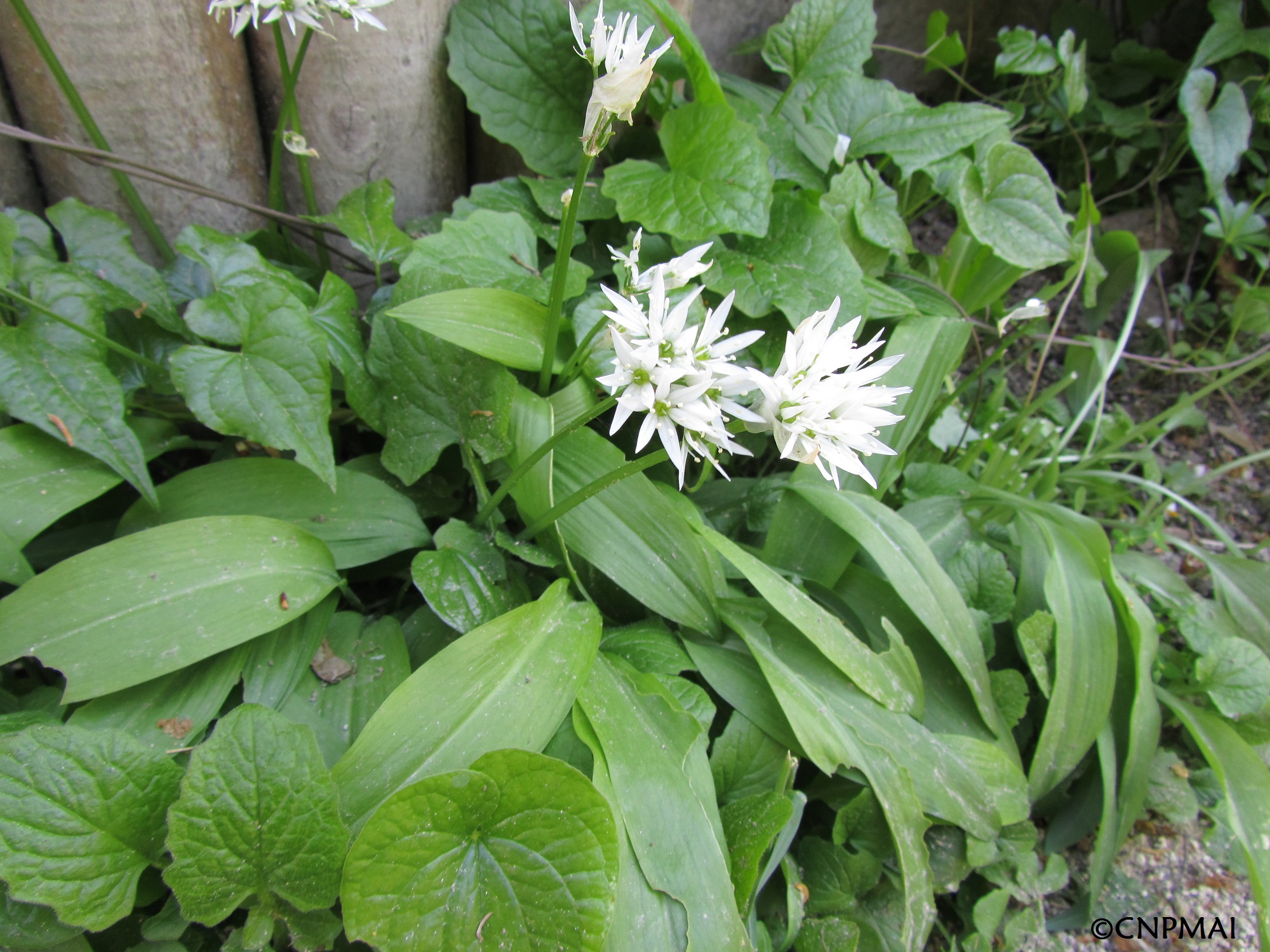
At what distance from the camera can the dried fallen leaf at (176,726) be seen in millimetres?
1102

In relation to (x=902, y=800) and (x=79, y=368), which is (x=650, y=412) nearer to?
(x=902, y=800)

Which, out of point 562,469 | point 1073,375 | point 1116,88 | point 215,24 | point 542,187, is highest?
point 1116,88

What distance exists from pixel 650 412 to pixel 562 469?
1.68 ft

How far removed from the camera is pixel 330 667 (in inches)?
49.3

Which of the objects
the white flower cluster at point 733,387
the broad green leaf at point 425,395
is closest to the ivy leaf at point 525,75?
the broad green leaf at point 425,395

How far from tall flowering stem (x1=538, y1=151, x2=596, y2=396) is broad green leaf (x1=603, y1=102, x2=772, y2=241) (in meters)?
0.31

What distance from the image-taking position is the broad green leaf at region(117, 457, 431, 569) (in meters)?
1.30

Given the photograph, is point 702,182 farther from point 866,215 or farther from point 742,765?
point 742,765

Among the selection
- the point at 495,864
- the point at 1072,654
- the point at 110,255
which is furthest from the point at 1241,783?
the point at 110,255

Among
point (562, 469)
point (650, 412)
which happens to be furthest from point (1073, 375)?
point (650, 412)

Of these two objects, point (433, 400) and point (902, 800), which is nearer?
point (902, 800)

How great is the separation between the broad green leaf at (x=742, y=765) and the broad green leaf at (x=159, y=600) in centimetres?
74

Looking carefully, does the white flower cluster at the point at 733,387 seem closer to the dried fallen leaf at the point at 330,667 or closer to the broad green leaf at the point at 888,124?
the dried fallen leaf at the point at 330,667

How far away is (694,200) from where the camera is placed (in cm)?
153
